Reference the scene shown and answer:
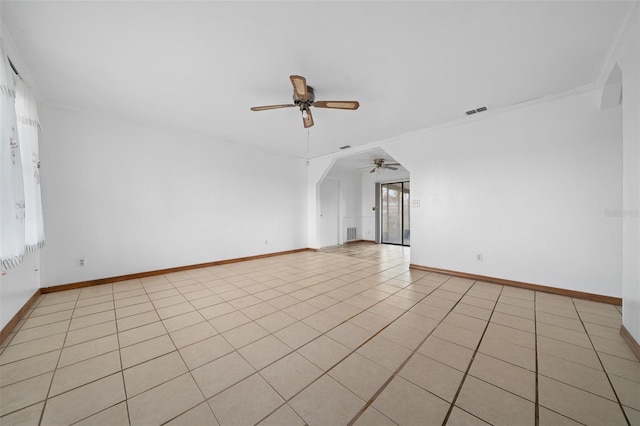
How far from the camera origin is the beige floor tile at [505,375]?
148cm

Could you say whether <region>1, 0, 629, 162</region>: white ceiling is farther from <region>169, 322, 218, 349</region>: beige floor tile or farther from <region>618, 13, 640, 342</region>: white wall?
<region>169, 322, 218, 349</region>: beige floor tile

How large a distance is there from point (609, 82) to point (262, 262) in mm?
6162

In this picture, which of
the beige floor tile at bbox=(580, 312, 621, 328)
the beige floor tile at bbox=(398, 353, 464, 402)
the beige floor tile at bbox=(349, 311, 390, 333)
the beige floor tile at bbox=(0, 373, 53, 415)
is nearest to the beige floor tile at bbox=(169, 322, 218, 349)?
the beige floor tile at bbox=(0, 373, 53, 415)

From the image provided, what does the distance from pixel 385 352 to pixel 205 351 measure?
5.06 ft

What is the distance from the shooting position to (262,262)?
529 centimetres

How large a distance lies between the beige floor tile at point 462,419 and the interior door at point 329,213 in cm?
579

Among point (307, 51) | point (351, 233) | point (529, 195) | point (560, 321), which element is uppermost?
point (307, 51)

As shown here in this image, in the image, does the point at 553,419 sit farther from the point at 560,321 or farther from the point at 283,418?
the point at 560,321

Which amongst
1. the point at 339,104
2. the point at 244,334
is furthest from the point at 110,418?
the point at 339,104

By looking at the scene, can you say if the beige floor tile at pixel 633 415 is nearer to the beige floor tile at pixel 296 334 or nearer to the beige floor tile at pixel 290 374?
the beige floor tile at pixel 290 374

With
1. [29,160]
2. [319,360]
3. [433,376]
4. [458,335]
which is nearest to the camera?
[433,376]

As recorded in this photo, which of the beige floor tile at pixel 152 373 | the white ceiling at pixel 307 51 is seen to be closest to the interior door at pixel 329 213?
the white ceiling at pixel 307 51

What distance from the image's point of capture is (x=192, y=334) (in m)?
2.15

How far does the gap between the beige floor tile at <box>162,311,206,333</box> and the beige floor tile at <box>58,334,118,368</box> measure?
0.41 m
